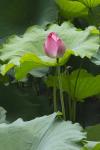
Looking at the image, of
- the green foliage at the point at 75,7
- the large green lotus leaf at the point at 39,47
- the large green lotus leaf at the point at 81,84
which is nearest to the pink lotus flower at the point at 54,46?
the large green lotus leaf at the point at 39,47

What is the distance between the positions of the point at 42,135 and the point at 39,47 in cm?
29

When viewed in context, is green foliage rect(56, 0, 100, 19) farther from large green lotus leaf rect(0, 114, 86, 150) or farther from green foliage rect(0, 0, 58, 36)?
large green lotus leaf rect(0, 114, 86, 150)

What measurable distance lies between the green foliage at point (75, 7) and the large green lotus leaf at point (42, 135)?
486mm

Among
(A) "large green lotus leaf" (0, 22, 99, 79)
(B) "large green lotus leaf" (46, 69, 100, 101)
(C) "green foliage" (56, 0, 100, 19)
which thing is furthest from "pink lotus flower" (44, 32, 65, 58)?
(C) "green foliage" (56, 0, 100, 19)

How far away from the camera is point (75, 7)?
1348 millimetres

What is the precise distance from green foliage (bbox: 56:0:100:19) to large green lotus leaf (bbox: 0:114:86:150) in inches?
19.1

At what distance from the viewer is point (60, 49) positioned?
1.05 m

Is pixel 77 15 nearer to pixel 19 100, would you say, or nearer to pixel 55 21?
pixel 55 21

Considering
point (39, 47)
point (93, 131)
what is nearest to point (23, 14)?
point (39, 47)

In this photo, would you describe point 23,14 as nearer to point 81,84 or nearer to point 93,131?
point 81,84

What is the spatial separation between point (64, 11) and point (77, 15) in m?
0.04

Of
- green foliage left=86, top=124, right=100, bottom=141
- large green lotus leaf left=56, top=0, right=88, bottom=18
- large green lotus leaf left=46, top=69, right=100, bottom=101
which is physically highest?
large green lotus leaf left=56, top=0, right=88, bottom=18

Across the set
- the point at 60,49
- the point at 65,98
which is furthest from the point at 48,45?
the point at 65,98

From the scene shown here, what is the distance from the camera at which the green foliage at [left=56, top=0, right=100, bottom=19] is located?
52.6 inches
